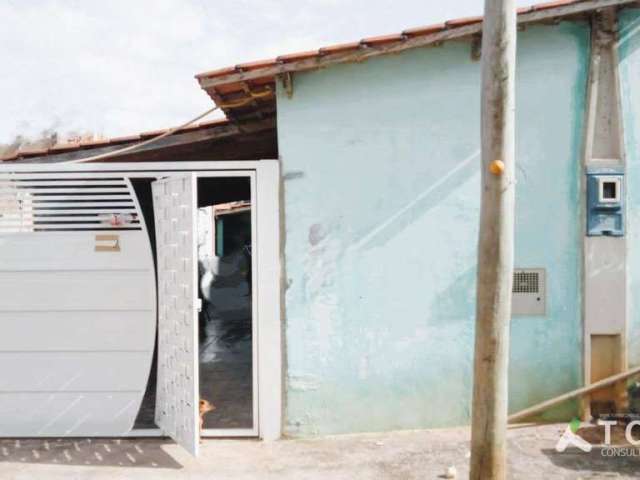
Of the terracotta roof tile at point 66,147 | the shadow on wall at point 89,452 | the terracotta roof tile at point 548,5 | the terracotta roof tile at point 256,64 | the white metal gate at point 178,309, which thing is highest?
the terracotta roof tile at point 548,5

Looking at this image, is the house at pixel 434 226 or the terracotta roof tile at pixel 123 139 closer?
the house at pixel 434 226

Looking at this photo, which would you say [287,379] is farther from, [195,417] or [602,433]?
[602,433]

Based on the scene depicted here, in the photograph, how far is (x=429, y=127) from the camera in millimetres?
6301

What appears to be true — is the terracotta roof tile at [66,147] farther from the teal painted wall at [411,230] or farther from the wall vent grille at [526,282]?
the wall vent grille at [526,282]

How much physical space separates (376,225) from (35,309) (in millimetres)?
3379

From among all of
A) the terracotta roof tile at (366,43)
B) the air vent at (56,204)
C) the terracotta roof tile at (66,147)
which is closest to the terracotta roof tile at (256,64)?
the terracotta roof tile at (366,43)

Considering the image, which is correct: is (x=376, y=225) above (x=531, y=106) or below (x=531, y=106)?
below

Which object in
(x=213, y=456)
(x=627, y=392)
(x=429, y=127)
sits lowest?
(x=213, y=456)

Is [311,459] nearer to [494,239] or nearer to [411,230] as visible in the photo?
[411,230]

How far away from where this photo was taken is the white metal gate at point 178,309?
557cm

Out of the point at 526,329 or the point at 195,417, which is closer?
the point at 195,417

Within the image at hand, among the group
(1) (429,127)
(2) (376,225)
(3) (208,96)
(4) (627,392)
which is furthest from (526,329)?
(3) (208,96)

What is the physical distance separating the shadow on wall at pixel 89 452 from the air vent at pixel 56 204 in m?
2.02

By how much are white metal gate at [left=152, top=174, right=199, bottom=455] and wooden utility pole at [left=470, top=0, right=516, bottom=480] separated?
239 centimetres
